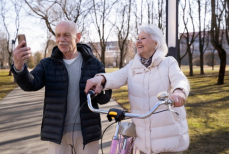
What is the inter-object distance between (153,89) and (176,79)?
21cm

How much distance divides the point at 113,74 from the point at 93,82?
10.8 inches

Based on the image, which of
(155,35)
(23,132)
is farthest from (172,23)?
(23,132)

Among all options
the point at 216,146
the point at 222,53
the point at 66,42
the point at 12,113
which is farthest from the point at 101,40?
the point at 66,42

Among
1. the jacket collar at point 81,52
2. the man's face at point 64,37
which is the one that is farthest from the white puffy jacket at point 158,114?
the man's face at point 64,37

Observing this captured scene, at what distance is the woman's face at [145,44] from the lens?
2.34 m

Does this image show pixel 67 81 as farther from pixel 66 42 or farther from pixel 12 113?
pixel 12 113

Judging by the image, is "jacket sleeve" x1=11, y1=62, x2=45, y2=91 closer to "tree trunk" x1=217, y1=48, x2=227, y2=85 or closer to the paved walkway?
the paved walkway

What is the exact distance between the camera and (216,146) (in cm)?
503

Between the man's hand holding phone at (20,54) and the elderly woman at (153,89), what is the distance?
1.86ft

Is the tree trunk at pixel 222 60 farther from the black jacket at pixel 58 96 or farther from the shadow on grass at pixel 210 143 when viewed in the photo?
the black jacket at pixel 58 96

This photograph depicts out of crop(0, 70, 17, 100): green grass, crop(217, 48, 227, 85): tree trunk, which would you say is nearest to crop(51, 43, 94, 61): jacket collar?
crop(0, 70, 17, 100): green grass

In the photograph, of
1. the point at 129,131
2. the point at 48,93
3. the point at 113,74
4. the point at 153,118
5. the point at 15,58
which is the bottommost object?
the point at 129,131

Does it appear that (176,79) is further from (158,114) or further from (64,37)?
(64,37)

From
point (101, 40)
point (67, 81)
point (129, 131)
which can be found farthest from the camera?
point (101, 40)
